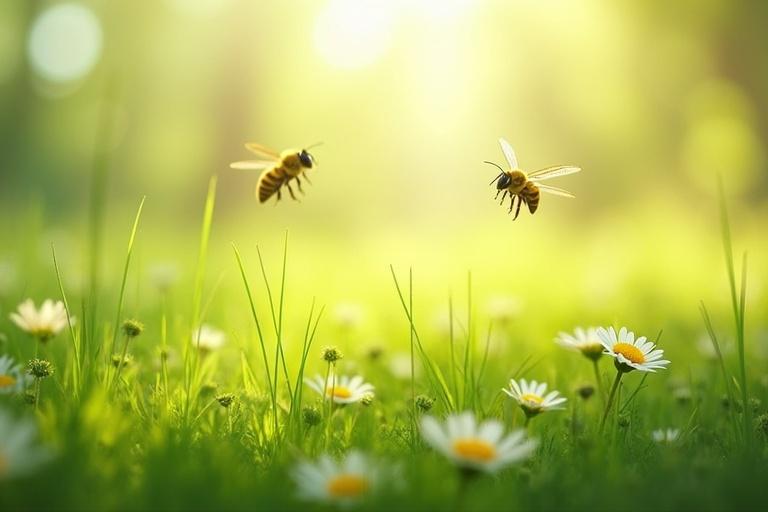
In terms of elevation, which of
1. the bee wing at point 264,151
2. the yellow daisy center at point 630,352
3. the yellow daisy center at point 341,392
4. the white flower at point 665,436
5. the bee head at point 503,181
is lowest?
the white flower at point 665,436

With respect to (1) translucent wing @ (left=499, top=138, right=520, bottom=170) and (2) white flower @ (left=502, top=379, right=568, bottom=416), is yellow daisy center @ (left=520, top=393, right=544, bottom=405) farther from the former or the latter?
(1) translucent wing @ (left=499, top=138, right=520, bottom=170)

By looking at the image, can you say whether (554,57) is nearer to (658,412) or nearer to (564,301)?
(564,301)

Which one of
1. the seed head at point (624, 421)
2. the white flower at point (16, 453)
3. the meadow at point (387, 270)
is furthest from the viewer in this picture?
the seed head at point (624, 421)

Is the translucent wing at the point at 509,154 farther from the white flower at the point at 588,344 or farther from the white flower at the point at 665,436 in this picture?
the white flower at the point at 665,436

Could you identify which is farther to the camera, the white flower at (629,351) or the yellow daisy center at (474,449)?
the white flower at (629,351)

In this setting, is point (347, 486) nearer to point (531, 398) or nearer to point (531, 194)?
point (531, 398)

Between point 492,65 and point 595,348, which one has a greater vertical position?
point 492,65

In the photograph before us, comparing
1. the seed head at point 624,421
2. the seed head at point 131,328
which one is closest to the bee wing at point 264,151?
the seed head at point 131,328

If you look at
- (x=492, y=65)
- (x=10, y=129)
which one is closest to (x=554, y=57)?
(x=492, y=65)
